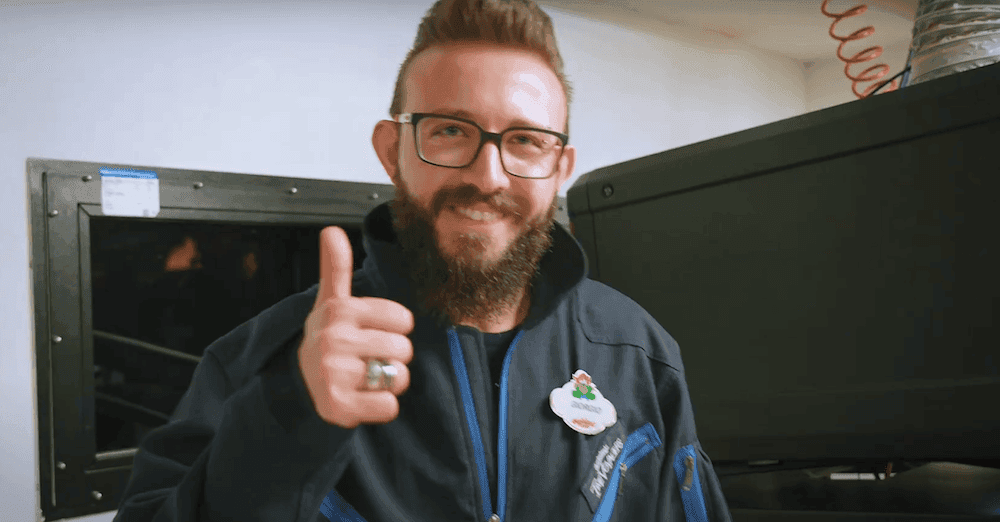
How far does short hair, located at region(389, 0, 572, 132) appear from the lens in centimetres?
52

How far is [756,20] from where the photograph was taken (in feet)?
6.71

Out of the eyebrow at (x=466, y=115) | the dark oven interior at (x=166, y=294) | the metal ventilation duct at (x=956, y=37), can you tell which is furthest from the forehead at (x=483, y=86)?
the dark oven interior at (x=166, y=294)

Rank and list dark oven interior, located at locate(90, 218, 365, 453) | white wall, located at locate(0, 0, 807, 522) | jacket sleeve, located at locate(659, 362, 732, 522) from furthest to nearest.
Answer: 1. dark oven interior, located at locate(90, 218, 365, 453)
2. white wall, located at locate(0, 0, 807, 522)
3. jacket sleeve, located at locate(659, 362, 732, 522)

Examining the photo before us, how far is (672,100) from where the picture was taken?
78.2 inches

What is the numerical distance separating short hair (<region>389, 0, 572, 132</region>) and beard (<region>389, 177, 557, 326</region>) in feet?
0.31

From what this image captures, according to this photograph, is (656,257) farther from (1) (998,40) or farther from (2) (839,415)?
(1) (998,40)

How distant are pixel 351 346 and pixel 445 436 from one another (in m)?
0.21

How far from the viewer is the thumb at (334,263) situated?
362mm

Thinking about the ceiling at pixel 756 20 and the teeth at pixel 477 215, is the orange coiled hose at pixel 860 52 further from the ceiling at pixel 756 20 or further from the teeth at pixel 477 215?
the teeth at pixel 477 215

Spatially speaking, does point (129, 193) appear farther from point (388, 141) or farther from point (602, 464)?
point (602, 464)

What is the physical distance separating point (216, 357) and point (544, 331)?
11.5 inches

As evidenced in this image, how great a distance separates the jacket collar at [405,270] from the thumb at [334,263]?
0.19 metres

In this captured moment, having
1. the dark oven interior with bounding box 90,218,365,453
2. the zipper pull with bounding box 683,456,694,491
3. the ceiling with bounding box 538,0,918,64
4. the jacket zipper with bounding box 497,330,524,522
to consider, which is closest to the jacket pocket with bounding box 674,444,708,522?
the zipper pull with bounding box 683,456,694,491

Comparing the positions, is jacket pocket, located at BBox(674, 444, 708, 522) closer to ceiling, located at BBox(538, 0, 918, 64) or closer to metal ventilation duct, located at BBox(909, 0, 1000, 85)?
metal ventilation duct, located at BBox(909, 0, 1000, 85)
